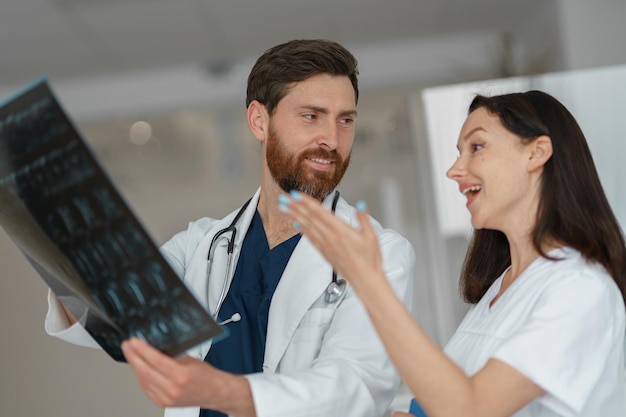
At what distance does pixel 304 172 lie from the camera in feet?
5.66

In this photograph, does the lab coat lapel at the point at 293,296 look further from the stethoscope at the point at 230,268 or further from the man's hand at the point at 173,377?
the man's hand at the point at 173,377

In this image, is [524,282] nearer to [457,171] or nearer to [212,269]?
[457,171]

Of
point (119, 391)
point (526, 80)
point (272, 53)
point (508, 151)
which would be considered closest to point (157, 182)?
point (119, 391)

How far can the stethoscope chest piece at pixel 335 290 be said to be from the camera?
1522 mm

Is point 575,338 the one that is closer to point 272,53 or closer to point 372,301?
point 372,301

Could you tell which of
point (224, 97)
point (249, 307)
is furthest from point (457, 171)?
point (224, 97)

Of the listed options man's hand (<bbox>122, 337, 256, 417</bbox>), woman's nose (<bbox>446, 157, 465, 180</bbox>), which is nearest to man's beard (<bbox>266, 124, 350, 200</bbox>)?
woman's nose (<bbox>446, 157, 465, 180</bbox>)

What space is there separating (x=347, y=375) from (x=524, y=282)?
0.33 meters

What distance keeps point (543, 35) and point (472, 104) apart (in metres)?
3.56

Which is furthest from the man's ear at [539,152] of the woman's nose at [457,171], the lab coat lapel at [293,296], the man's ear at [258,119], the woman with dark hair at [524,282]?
the man's ear at [258,119]

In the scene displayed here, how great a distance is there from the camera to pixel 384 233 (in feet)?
5.21

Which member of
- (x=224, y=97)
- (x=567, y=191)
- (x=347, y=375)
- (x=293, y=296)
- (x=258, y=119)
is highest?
(x=224, y=97)

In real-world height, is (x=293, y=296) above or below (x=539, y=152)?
below

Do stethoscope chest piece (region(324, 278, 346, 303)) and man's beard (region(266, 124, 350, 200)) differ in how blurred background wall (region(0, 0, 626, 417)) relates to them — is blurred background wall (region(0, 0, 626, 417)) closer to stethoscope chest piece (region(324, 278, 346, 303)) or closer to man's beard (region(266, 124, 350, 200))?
man's beard (region(266, 124, 350, 200))
